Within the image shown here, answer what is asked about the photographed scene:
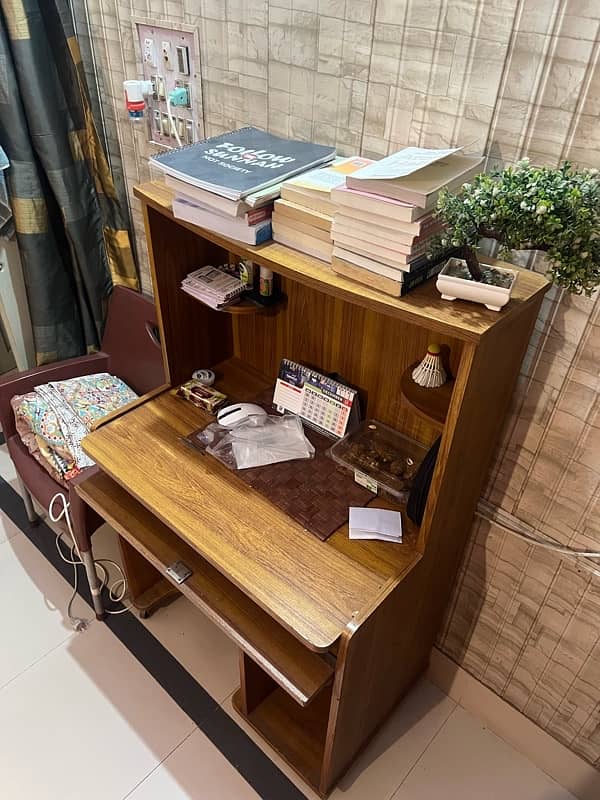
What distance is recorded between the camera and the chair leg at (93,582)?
69.7 inches

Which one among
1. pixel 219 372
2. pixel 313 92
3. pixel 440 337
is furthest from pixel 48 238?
pixel 440 337

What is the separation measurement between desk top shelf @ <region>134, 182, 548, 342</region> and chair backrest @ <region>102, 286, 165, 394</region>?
2.88 ft

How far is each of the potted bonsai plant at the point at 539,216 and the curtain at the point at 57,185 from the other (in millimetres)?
1396

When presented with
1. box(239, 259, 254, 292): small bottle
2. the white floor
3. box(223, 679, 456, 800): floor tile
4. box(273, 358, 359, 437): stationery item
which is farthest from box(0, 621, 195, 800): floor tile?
box(239, 259, 254, 292): small bottle

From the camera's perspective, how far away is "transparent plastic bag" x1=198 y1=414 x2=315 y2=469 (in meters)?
1.43

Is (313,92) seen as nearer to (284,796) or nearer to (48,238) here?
(48,238)

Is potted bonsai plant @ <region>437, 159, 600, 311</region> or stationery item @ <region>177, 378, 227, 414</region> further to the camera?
stationery item @ <region>177, 378, 227, 414</region>

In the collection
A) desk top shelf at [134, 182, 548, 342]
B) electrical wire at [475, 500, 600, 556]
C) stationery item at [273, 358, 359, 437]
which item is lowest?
electrical wire at [475, 500, 600, 556]

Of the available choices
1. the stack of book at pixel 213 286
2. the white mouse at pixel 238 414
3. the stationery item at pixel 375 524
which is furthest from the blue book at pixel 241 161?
the stationery item at pixel 375 524

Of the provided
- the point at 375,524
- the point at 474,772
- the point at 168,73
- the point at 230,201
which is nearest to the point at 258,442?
the point at 375,524

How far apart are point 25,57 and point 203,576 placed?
1.48m

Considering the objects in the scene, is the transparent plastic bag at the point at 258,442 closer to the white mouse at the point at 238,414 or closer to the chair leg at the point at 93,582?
the white mouse at the point at 238,414

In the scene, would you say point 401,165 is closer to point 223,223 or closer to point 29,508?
point 223,223

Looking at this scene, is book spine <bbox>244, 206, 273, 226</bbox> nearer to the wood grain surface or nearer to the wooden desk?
the wooden desk
